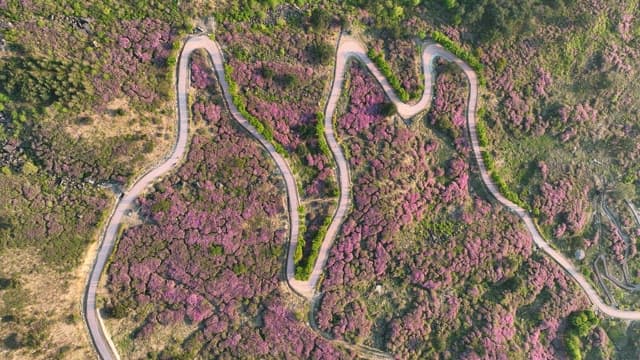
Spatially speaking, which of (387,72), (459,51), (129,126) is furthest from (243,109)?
(459,51)

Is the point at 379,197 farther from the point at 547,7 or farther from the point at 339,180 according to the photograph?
the point at 547,7

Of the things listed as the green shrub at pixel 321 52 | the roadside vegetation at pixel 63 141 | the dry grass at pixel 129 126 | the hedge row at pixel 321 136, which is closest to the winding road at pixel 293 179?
the hedge row at pixel 321 136

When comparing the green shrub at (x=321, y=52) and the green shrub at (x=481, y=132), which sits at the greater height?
the green shrub at (x=321, y=52)

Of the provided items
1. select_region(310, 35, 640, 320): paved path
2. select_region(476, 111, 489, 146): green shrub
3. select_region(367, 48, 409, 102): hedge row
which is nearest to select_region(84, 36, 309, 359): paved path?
select_region(310, 35, 640, 320): paved path

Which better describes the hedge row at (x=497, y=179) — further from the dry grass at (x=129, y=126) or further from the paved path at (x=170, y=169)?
the dry grass at (x=129, y=126)

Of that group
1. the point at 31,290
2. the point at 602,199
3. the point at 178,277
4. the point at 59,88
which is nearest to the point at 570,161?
the point at 602,199
